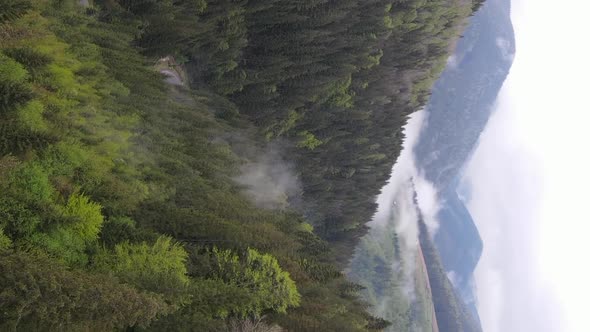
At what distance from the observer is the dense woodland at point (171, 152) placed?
81.6 ft

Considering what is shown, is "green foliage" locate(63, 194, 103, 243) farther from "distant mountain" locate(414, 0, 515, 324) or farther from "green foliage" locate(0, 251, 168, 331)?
"distant mountain" locate(414, 0, 515, 324)

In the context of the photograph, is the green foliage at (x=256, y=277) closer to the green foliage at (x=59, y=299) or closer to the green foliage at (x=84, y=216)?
the green foliage at (x=84, y=216)

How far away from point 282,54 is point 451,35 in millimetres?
52776

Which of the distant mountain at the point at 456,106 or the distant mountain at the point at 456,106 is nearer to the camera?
the distant mountain at the point at 456,106

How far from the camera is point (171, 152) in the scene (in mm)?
45281

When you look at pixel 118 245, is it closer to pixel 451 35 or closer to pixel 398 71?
pixel 398 71

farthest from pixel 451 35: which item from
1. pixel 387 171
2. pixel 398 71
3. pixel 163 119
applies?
pixel 163 119

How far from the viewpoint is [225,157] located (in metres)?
55.1

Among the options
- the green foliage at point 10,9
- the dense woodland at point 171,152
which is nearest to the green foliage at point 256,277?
the dense woodland at point 171,152

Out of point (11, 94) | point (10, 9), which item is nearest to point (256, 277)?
point (11, 94)

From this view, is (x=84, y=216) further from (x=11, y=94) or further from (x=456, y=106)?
(x=456, y=106)

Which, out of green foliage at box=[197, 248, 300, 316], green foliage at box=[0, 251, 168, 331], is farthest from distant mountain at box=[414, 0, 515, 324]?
green foliage at box=[0, 251, 168, 331]

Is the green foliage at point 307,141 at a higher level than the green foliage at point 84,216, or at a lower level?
higher

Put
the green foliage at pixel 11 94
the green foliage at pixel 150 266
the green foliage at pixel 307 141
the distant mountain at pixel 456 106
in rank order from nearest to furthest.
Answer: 1. the green foliage at pixel 11 94
2. the green foliage at pixel 150 266
3. the green foliage at pixel 307 141
4. the distant mountain at pixel 456 106
